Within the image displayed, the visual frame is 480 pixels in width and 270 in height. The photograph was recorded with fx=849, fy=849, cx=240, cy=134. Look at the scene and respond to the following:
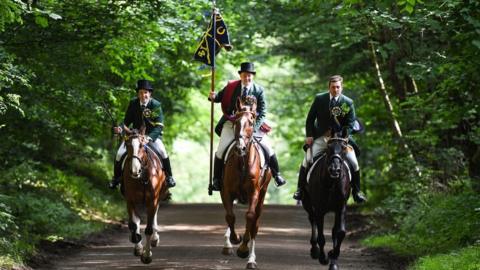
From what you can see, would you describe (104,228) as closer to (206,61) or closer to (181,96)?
(206,61)

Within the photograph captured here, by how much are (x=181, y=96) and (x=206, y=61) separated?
12500 millimetres

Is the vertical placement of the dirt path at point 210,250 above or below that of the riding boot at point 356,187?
below

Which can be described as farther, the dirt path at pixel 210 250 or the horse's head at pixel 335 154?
the dirt path at pixel 210 250

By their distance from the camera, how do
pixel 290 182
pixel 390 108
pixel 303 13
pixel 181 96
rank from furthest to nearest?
pixel 290 182, pixel 181 96, pixel 303 13, pixel 390 108

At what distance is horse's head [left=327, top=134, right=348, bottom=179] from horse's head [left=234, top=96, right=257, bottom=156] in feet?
4.30

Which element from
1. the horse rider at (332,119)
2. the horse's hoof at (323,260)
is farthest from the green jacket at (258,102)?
the horse's hoof at (323,260)

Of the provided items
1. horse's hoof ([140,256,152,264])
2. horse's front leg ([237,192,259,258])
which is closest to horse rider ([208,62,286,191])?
horse's front leg ([237,192,259,258])

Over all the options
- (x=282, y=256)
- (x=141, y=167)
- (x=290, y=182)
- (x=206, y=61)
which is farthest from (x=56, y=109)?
(x=290, y=182)

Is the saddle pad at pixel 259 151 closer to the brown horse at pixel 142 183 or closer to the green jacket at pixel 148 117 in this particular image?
the brown horse at pixel 142 183

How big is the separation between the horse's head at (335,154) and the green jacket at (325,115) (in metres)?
0.49

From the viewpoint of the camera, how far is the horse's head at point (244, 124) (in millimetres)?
13547

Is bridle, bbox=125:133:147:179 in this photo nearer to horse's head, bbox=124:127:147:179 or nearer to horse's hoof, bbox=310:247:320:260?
horse's head, bbox=124:127:147:179

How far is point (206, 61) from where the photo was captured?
18016mm

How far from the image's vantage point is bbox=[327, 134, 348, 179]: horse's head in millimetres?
13328
